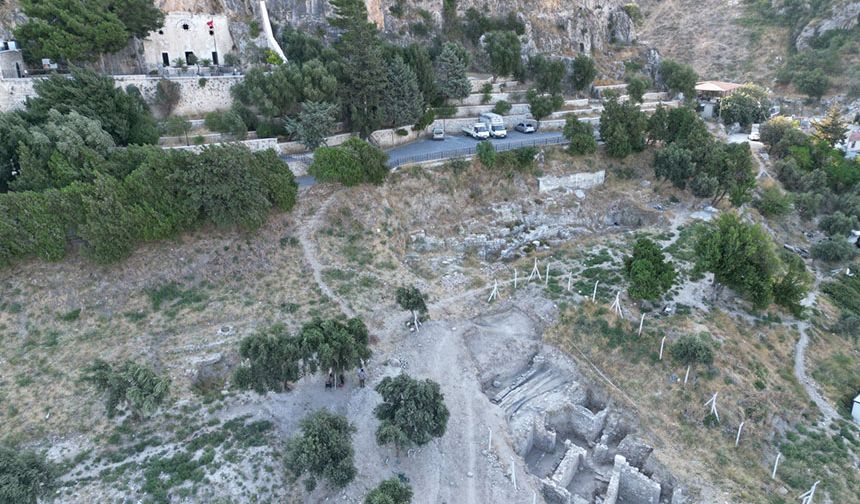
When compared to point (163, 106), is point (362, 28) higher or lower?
higher

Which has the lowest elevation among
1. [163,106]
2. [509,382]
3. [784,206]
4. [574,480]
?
[574,480]

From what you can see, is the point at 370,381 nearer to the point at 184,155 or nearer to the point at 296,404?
the point at 296,404

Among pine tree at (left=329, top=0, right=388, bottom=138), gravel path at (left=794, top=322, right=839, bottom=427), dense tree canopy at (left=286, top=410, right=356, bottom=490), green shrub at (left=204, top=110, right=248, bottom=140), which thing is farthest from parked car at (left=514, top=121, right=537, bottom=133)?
dense tree canopy at (left=286, top=410, right=356, bottom=490)

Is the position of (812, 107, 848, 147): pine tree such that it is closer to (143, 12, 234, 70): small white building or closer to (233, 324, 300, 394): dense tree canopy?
(233, 324, 300, 394): dense tree canopy

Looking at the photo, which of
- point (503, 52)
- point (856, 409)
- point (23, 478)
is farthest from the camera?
point (503, 52)

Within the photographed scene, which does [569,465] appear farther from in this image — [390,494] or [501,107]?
[501,107]

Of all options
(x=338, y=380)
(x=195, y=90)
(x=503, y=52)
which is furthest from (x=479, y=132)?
(x=338, y=380)

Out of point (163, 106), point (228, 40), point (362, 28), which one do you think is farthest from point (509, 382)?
point (228, 40)
